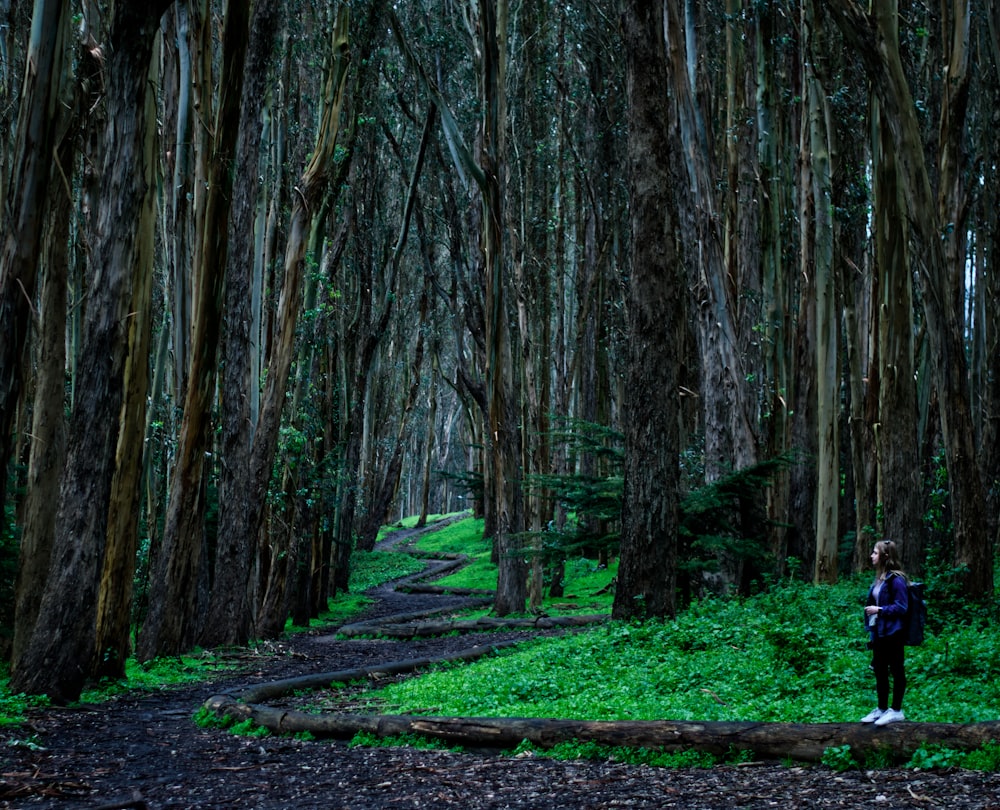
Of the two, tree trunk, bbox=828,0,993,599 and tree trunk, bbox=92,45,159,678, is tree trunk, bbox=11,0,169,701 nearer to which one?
tree trunk, bbox=92,45,159,678

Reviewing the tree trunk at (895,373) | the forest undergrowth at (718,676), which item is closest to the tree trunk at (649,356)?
the forest undergrowth at (718,676)

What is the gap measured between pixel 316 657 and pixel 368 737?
7619 millimetres

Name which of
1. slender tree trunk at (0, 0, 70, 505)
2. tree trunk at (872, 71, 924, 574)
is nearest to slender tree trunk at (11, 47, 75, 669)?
slender tree trunk at (0, 0, 70, 505)

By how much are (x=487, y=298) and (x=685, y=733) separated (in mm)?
12212

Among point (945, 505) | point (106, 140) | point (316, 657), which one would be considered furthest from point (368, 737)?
point (945, 505)

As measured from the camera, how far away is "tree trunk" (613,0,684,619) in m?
11.8

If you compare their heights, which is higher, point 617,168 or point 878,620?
point 617,168

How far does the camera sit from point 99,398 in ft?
30.6

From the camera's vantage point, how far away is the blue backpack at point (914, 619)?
6.59 m

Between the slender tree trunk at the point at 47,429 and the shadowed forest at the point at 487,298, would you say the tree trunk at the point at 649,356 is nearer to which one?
the shadowed forest at the point at 487,298

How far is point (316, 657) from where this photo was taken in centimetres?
1498

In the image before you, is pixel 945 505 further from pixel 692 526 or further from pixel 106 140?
pixel 106 140

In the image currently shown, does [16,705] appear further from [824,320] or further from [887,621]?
[824,320]

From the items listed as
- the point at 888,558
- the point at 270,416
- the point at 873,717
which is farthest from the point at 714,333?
the point at 873,717
